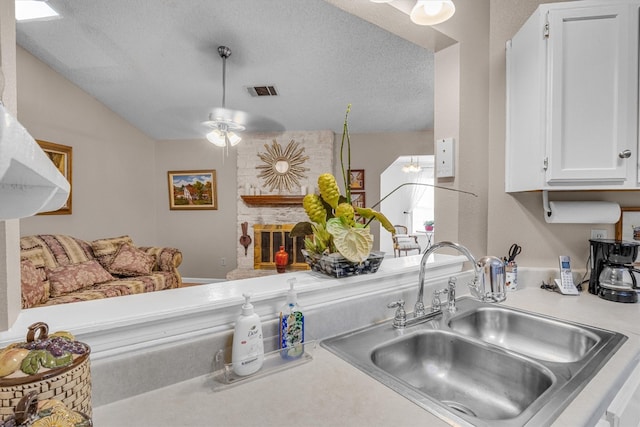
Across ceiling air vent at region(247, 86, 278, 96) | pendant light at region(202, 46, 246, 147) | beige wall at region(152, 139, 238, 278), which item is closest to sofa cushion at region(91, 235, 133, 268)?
beige wall at region(152, 139, 238, 278)

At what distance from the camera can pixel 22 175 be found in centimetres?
27

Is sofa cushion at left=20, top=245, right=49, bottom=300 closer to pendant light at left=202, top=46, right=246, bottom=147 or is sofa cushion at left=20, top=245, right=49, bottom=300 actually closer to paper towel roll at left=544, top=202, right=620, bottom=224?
pendant light at left=202, top=46, right=246, bottom=147

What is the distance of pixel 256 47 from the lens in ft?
10.7

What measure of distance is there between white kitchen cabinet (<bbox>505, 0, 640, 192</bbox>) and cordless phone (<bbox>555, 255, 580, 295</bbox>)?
0.41 meters

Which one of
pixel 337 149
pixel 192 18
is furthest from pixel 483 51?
pixel 337 149

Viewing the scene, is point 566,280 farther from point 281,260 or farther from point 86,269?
point 86,269

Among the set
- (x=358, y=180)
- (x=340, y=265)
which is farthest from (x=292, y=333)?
(x=358, y=180)

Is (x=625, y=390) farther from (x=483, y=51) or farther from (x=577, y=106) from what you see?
(x=483, y=51)

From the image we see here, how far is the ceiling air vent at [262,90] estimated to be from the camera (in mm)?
3947

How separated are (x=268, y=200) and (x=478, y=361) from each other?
4.38 m

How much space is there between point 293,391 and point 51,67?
4.92 m

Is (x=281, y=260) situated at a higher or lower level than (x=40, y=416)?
lower

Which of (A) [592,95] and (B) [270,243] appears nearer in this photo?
(A) [592,95]

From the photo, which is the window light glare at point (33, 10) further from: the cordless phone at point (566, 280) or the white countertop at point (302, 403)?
the cordless phone at point (566, 280)
